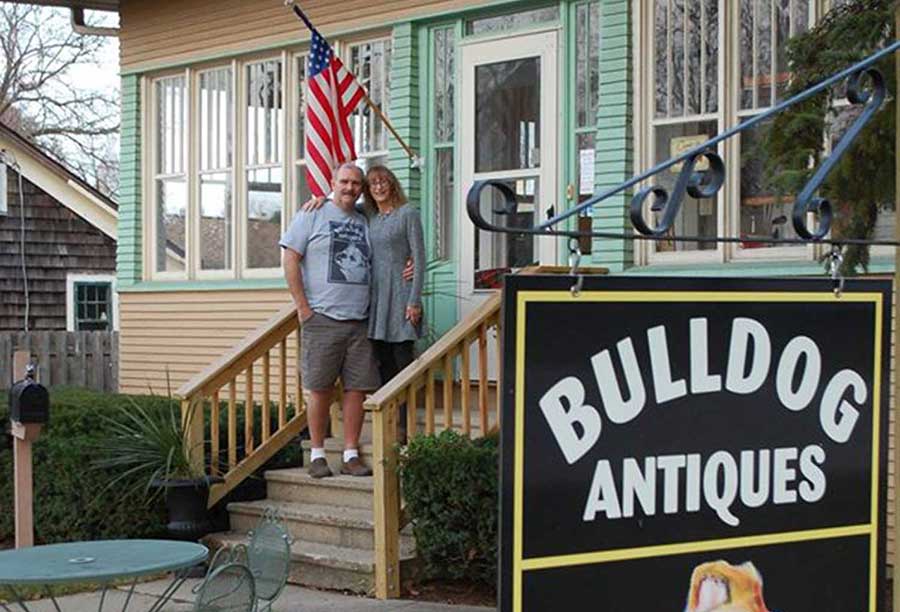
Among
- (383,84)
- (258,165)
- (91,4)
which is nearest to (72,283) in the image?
(91,4)

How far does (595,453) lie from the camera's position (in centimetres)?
275

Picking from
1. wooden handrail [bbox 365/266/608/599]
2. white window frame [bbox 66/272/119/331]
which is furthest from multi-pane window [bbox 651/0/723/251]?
white window frame [bbox 66/272/119/331]

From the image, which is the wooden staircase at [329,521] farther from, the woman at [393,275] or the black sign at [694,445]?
the black sign at [694,445]

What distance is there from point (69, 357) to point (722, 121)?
11224 mm

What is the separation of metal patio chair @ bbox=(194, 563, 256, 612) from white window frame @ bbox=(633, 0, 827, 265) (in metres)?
4.36

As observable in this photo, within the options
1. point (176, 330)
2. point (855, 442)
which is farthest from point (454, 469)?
point (176, 330)

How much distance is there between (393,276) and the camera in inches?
346

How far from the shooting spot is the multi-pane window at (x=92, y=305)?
2177 cm

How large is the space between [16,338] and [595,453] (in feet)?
52.4

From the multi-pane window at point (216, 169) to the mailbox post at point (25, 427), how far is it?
4081mm

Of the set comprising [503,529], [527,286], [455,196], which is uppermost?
[455,196]

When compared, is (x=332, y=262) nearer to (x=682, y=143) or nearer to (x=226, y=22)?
(x=682, y=143)

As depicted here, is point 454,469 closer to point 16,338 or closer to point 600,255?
point 600,255

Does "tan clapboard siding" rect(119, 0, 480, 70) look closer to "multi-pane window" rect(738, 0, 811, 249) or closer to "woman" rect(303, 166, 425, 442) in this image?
"woman" rect(303, 166, 425, 442)
